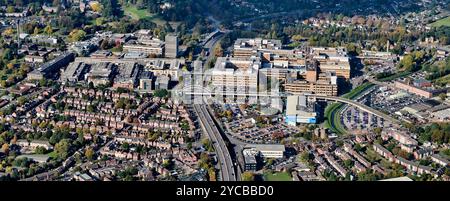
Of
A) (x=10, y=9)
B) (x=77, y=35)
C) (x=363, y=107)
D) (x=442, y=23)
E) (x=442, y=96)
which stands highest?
(x=10, y=9)

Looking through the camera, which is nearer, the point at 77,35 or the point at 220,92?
the point at 220,92

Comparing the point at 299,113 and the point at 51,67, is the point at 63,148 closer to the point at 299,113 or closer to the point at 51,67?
the point at 299,113

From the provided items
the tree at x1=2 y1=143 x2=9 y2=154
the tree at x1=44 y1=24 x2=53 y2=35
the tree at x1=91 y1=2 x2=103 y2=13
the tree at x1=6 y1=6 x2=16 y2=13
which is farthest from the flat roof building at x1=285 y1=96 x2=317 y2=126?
the tree at x1=6 y1=6 x2=16 y2=13

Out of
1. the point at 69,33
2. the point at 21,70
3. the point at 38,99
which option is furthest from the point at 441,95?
the point at 69,33

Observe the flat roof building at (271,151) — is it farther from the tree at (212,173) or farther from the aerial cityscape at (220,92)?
the tree at (212,173)

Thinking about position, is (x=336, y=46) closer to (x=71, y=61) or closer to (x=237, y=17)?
(x=237, y=17)

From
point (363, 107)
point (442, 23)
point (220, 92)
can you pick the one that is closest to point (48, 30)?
point (220, 92)

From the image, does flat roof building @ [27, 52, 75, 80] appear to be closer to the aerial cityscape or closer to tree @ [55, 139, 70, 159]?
the aerial cityscape
